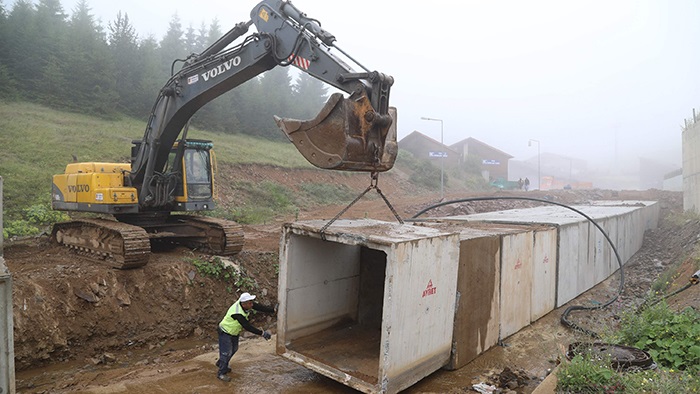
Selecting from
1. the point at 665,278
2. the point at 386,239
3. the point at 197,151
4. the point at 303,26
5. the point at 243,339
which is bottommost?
the point at 243,339

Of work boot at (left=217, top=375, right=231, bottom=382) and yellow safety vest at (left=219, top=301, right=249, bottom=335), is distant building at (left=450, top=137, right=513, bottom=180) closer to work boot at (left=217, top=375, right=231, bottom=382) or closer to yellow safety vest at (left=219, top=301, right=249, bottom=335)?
yellow safety vest at (left=219, top=301, right=249, bottom=335)

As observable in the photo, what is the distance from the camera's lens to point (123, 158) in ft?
67.4

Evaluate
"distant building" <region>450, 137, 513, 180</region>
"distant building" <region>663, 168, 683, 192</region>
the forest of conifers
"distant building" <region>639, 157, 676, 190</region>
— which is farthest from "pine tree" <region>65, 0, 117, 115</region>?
"distant building" <region>639, 157, 676, 190</region>

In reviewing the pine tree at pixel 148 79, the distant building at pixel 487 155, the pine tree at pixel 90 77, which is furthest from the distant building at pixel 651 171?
the pine tree at pixel 90 77

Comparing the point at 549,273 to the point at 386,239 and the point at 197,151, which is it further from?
the point at 197,151

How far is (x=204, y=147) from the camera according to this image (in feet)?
35.4

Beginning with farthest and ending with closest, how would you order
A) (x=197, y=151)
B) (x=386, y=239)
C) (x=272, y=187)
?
(x=272, y=187), (x=197, y=151), (x=386, y=239)

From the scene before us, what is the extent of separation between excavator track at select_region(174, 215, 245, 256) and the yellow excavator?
2 cm

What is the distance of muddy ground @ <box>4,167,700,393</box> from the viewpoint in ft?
21.6

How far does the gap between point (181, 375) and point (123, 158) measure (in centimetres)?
1611

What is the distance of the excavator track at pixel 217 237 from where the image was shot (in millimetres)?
10516

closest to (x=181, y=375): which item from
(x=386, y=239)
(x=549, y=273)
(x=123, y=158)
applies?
(x=386, y=239)

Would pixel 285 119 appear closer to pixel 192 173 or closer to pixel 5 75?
pixel 192 173

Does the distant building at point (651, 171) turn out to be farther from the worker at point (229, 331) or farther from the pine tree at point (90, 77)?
the worker at point (229, 331)
